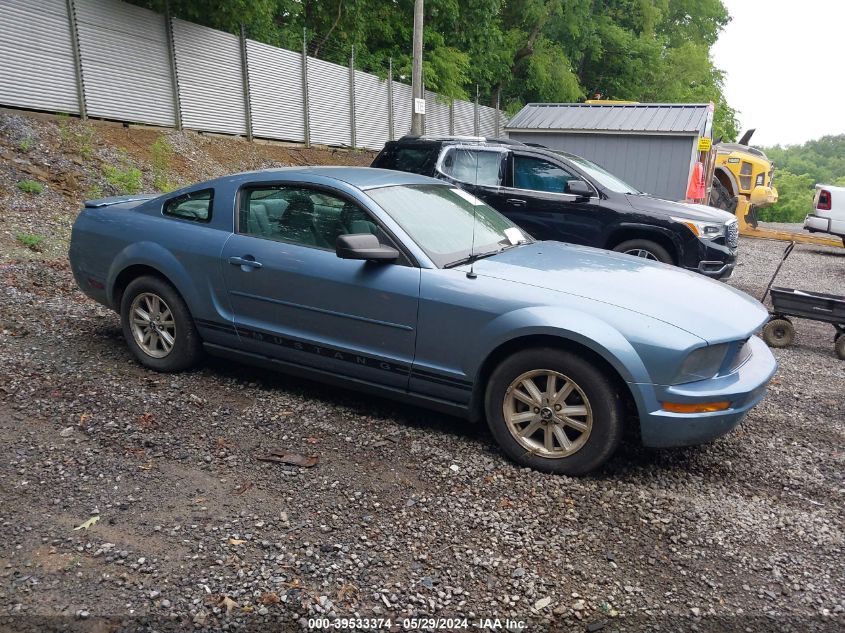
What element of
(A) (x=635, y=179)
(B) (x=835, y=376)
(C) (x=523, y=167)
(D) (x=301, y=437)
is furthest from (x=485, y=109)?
(D) (x=301, y=437)

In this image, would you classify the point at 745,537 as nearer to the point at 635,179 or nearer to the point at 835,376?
the point at 835,376

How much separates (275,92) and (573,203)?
1017cm

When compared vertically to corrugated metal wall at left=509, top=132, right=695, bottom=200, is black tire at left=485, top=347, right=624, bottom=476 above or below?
below

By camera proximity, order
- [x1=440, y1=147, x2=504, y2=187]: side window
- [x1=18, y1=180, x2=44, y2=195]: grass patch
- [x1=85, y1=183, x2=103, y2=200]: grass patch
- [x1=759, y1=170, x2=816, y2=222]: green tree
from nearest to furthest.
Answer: [x1=440, y1=147, x2=504, y2=187]: side window < [x1=18, y1=180, x2=44, y2=195]: grass patch < [x1=85, y1=183, x2=103, y2=200]: grass patch < [x1=759, y1=170, x2=816, y2=222]: green tree

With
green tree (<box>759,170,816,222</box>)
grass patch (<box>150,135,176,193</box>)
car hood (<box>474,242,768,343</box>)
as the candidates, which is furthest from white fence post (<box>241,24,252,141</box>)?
green tree (<box>759,170,816,222</box>)

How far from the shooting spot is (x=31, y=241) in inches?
303

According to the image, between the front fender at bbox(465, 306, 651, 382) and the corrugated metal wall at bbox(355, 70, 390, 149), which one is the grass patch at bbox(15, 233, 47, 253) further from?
the corrugated metal wall at bbox(355, 70, 390, 149)

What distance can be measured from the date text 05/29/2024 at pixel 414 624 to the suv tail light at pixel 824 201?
14585 millimetres

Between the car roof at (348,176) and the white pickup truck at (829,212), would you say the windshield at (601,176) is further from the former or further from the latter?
the white pickup truck at (829,212)

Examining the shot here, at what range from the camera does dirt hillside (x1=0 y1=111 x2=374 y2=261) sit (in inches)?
323

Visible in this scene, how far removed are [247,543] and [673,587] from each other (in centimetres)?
183

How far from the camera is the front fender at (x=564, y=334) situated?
3402 millimetres

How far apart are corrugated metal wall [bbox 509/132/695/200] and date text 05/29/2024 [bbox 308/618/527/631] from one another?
1373cm

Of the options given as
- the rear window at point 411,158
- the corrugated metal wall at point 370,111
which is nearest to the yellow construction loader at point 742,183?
the corrugated metal wall at point 370,111
